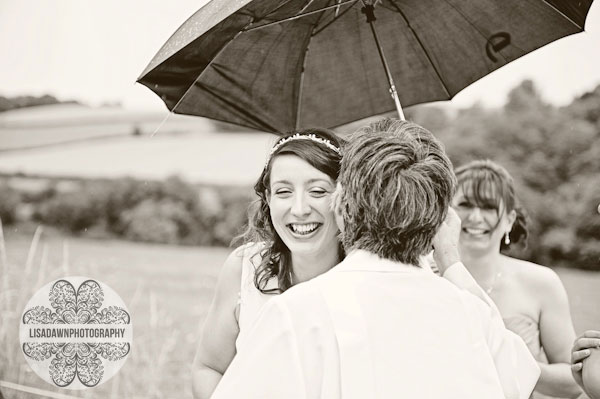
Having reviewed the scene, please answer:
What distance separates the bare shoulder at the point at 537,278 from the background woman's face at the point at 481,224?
0.13 metres

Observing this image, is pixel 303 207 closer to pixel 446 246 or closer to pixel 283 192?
pixel 283 192

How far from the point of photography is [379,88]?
2783 millimetres

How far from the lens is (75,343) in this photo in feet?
10.8

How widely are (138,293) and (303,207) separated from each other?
1858mm

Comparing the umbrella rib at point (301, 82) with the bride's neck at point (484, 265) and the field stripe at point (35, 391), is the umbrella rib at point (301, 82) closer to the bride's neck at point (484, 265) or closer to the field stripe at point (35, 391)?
the bride's neck at point (484, 265)

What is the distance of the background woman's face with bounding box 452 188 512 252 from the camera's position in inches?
119

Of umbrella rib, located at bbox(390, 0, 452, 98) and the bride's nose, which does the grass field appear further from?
the bride's nose

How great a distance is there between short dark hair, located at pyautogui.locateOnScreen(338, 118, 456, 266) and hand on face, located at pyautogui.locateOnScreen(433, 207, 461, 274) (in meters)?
0.35

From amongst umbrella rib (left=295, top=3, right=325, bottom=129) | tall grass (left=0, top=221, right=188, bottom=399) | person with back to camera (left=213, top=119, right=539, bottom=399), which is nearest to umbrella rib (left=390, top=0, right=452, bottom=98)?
umbrella rib (left=295, top=3, right=325, bottom=129)

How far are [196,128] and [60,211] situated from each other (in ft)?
2.75

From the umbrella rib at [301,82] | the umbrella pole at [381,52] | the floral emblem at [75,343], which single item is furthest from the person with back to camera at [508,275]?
the floral emblem at [75,343]

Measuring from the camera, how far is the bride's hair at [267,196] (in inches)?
90.2

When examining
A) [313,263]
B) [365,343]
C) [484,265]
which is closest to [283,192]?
[313,263]

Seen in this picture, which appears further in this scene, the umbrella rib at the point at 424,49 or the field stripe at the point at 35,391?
the field stripe at the point at 35,391
